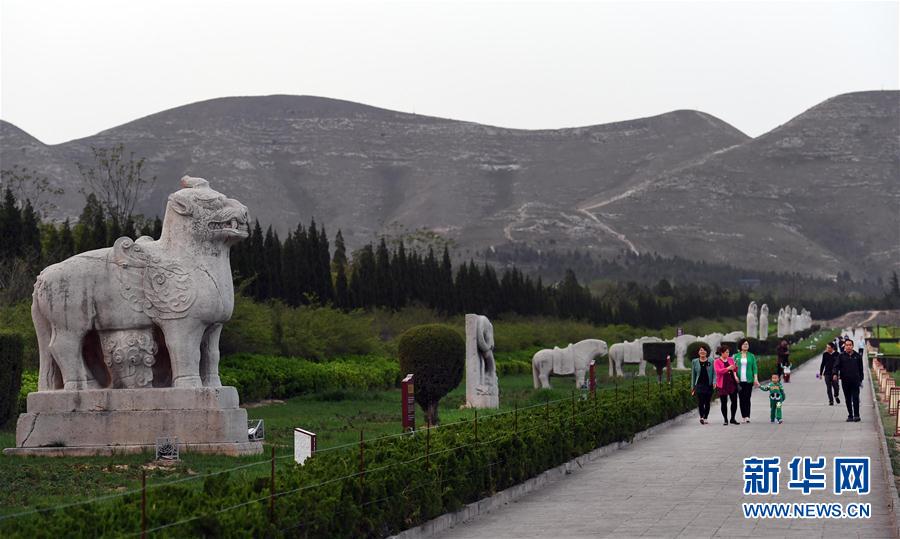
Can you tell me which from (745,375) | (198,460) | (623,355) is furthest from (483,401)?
(623,355)

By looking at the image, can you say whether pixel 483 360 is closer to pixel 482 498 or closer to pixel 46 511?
pixel 482 498

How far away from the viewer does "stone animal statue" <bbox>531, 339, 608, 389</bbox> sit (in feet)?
109

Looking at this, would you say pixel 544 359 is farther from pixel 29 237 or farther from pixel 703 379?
pixel 29 237

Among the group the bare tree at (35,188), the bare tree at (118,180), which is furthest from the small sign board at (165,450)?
the bare tree at (35,188)

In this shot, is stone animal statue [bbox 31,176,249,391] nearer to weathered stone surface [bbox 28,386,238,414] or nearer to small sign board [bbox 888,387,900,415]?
weathered stone surface [bbox 28,386,238,414]

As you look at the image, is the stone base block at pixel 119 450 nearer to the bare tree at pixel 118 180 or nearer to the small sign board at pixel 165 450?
the small sign board at pixel 165 450

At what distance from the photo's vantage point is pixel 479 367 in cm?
2452

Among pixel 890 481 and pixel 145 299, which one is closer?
pixel 890 481

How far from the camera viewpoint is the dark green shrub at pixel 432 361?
21219 millimetres

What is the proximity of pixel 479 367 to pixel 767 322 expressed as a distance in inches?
1690

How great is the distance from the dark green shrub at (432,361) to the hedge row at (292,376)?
4.62m

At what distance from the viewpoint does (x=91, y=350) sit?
50.9 feet

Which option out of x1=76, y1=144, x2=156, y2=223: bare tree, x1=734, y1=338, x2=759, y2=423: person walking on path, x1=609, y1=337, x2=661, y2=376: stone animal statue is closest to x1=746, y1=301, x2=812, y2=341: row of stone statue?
x1=609, y1=337, x2=661, y2=376: stone animal statue

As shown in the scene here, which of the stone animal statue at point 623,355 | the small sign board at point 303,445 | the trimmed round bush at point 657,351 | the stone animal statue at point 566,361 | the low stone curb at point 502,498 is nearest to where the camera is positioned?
the low stone curb at point 502,498
